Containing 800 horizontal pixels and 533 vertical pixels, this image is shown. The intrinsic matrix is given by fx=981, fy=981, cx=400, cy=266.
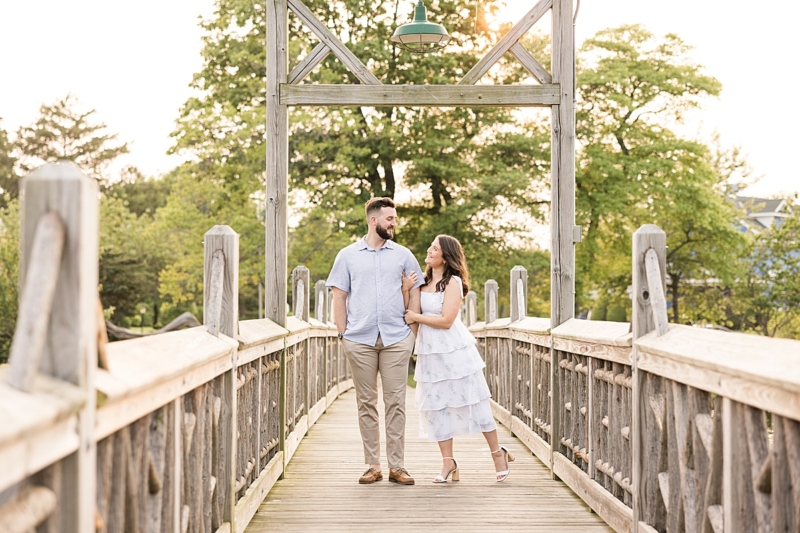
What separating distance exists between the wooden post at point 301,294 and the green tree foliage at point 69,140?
134ft

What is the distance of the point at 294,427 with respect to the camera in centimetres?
791

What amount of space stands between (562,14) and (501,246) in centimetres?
1698

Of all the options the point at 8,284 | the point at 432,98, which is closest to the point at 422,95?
the point at 432,98

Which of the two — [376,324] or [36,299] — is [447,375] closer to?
[376,324]

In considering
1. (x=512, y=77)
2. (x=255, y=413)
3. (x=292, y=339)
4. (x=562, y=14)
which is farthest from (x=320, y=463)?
(x=512, y=77)

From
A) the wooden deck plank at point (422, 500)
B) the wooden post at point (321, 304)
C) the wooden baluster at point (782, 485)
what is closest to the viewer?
the wooden baluster at point (782, 485)

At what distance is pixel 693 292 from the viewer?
32.9m

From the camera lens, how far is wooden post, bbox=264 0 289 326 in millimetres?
6691

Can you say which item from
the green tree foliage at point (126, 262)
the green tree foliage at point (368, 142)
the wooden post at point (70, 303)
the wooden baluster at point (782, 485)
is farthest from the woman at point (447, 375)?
the green tree foliage at point (126, 262)

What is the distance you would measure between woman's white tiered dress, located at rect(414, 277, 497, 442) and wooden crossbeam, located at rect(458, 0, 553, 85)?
1611mm

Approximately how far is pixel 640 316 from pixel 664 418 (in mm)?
568

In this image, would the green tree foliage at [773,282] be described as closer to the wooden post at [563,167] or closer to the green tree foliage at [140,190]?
the wooden post at [563,167]

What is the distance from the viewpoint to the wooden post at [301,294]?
31.3 ft

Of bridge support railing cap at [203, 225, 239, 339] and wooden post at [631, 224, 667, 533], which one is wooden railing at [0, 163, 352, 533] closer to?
bridge support railing cap at [203, 225, 239, 339]
